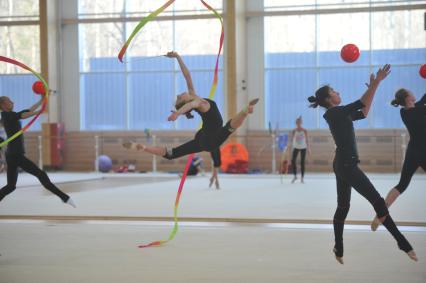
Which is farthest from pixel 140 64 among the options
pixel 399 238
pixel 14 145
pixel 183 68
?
pixel 399 238

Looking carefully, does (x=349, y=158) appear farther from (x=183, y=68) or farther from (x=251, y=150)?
(x=251, y=150)

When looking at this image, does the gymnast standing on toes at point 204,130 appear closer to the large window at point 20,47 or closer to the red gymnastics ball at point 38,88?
the red gymnastics ball at point 38,88

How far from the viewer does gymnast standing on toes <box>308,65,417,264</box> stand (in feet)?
17.5

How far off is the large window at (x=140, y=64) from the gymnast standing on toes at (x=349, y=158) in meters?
17.0

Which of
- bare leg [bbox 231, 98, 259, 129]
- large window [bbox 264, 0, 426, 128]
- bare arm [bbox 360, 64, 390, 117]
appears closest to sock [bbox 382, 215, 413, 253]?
bare arm [bbox 360, 64, 390, 117]

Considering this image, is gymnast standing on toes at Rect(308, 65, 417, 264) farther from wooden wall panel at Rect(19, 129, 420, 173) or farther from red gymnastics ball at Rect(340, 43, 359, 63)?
wooden wall panel at Rect(19, 129, 420, 173)

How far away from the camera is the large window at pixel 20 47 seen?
23.6m

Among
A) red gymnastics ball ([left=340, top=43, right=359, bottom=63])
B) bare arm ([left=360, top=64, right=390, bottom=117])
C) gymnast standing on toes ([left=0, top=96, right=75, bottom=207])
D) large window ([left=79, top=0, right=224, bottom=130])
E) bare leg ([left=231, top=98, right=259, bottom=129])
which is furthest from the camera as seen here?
large window ([left=79, top=0, right=224, bottom=130])

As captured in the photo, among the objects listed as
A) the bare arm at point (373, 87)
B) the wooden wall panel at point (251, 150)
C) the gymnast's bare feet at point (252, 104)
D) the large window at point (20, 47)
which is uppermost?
the large window at point (20, 47)

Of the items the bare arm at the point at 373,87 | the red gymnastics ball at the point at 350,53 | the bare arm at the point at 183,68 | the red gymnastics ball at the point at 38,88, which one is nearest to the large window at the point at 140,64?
the red gymnastics ball at the point at 38,88

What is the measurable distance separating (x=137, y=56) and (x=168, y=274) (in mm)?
18433

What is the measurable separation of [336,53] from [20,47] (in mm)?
11713

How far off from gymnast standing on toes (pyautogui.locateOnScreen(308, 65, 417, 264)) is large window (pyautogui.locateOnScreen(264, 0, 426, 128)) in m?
16.1

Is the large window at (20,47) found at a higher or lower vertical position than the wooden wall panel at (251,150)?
higher
